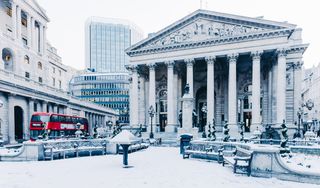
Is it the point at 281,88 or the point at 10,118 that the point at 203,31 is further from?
Answer: the point at 10,118

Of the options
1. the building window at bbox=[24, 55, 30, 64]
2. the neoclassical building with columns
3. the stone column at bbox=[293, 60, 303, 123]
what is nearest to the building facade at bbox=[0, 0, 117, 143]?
the building window at bbox=[24, 55, 30, 64]

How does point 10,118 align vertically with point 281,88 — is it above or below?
below

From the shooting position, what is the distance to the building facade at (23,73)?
101 ft

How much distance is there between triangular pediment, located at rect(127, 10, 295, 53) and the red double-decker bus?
17255 mm

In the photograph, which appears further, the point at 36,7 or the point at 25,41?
the point at 36,7

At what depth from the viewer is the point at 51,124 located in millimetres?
31438

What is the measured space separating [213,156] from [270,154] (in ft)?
17.4

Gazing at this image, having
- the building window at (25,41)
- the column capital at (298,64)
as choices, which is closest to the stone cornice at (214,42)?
the column capital at (298,64)

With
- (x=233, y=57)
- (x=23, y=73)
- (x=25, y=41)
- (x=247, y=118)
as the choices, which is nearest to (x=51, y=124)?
(x=23, y=73)

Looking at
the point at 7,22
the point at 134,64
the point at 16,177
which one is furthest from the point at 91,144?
the point at 7,22

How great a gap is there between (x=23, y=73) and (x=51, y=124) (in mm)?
15581

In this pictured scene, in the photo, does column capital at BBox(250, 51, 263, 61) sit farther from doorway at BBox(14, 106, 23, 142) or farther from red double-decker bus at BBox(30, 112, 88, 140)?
doorway at BBox(14, 106, 23, 142)

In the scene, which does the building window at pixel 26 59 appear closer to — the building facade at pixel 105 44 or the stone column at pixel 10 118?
the stone column at pixel 10 118

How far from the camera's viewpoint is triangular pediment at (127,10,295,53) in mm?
33688
